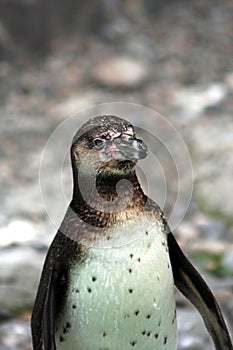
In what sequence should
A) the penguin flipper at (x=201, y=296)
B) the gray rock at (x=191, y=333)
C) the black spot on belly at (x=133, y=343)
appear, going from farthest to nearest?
1. the gray rock at (x=191, y=333)
2. the penguin flipper at (x=201, y=296)
3. the black spot on belly at (x=133, y=343)

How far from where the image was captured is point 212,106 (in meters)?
3.56

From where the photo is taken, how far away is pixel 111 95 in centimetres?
365

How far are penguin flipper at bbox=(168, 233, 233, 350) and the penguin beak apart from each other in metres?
0.26

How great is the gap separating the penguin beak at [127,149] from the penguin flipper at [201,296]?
26cm

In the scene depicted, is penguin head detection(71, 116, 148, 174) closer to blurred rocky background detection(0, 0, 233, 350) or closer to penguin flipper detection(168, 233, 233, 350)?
penguin flipper detection(168, 233, 233, 350)

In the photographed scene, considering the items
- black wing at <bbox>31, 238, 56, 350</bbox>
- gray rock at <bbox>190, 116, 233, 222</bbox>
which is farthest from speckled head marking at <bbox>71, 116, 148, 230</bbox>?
gray rock at <bbox>190, 116, 233, 222</bbox>

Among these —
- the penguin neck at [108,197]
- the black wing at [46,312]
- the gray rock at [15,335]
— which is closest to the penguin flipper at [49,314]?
the black wing at [46,312]

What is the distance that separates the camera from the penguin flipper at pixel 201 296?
1.60 m

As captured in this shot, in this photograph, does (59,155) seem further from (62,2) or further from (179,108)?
(62,2)

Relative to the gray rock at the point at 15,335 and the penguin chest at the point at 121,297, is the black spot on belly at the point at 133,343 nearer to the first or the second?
the penguin chest at the point at 121,297

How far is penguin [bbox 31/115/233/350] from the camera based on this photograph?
4.68 ft

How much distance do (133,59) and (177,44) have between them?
257 mm

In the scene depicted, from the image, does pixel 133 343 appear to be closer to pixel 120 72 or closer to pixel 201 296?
pixel 201 296

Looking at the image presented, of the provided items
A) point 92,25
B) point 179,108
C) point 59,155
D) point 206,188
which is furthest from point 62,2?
point 206,188
